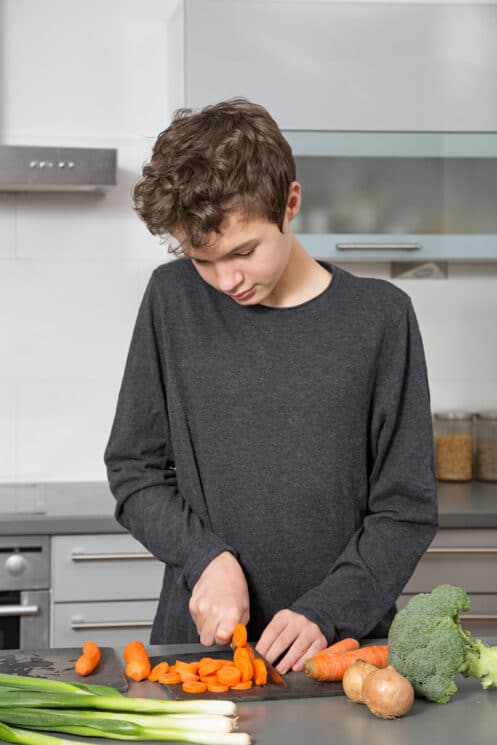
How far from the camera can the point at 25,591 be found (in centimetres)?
249

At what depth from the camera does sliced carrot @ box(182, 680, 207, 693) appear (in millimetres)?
1160

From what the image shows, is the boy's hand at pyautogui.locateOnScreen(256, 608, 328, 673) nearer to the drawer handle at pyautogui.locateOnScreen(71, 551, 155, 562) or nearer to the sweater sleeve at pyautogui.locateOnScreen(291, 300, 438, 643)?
the sweater sleeve at pyautogui.locateOnScreen(291, 300, 438, 643)

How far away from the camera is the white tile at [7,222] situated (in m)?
3.06

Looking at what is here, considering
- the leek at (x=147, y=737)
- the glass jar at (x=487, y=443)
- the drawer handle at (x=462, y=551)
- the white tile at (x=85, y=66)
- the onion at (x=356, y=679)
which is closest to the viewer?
the leek at (x=147, y=737)

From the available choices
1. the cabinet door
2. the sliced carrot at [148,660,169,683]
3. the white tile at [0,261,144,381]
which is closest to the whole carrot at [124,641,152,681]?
the sliced carrot at [148,660,169,683]

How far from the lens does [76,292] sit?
312 cm

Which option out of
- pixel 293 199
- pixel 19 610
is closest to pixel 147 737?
pixel 293 199

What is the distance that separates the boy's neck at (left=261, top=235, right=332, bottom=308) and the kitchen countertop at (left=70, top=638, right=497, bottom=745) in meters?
0.62

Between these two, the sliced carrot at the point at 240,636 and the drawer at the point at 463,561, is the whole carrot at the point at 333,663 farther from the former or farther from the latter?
the drawer at the point at 463,561

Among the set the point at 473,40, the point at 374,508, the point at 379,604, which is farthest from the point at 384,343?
the point at 473,40

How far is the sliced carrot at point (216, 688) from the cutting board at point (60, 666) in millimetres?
98

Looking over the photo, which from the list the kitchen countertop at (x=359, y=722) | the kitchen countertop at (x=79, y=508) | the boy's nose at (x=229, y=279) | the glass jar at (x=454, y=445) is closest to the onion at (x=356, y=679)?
the kitchen countertop at (x=359, y=722)

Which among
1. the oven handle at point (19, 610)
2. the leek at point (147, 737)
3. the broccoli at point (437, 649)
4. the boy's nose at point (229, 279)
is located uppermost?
the boy's nose at point (229, 279)

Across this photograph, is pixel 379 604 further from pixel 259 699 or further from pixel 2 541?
pixel 2 541
